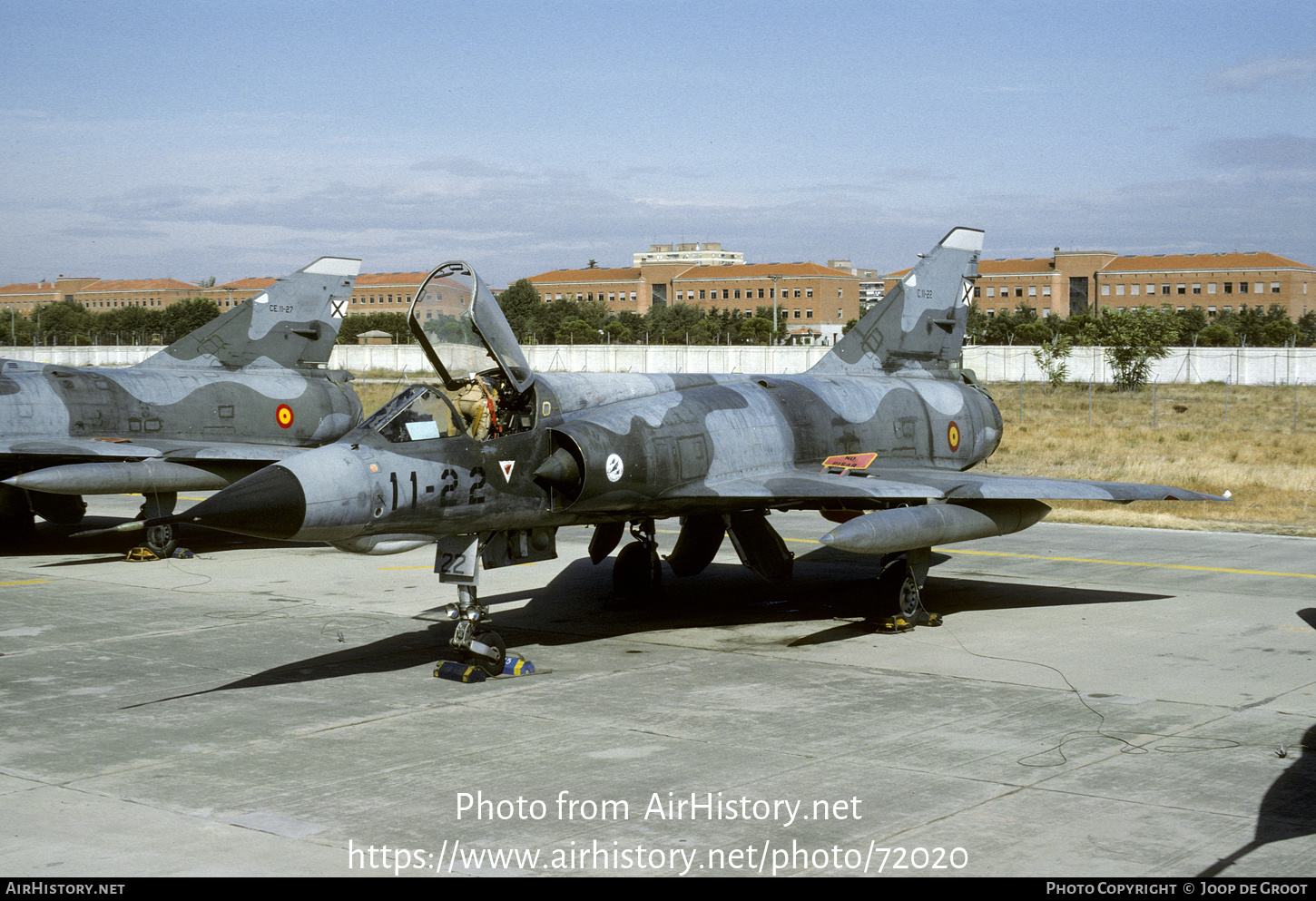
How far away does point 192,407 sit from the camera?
2102 centimetres

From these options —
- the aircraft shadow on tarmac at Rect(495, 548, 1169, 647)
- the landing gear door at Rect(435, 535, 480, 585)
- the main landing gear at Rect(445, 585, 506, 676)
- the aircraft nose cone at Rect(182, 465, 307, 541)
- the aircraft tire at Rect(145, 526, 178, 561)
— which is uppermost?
the aircraft nose cone at Rect(182, 465, 307, 541)

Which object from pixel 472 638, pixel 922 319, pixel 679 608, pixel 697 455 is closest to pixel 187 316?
pixel 922 319

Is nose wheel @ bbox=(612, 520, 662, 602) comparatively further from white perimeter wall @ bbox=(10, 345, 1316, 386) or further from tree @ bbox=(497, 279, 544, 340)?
tree @ bbox=(497, 279, 544, 340)

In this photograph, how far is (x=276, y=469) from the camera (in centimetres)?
969

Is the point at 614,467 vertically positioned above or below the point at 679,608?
above

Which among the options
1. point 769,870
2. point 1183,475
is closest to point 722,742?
point 769,870

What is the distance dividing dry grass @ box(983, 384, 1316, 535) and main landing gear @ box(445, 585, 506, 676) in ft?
50.0

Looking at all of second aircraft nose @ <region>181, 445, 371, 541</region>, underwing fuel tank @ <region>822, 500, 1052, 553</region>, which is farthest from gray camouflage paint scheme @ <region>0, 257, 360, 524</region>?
underwing fuel tank @ <region>822, 500, 1052, 553</region>

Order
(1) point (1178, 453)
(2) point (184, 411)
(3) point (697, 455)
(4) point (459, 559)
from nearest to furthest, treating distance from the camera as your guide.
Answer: (4) point (459, 559) → (3) point (697, 455) → (2) point (184, 411) → (1) point (1178, 453)

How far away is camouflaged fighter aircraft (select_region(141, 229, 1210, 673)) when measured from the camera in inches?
406

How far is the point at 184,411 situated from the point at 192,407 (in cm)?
14

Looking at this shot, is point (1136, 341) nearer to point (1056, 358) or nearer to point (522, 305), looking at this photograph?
point (1056, 358)

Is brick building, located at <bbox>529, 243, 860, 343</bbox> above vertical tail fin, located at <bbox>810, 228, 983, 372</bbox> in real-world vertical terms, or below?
above
